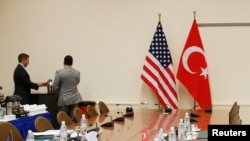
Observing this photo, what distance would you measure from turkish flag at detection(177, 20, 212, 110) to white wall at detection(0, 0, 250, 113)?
20 centimetres

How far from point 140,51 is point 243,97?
78.6 inches

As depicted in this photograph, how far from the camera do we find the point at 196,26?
24.2 ft

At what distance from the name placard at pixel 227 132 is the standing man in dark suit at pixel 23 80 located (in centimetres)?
547

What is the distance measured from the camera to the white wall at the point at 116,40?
24.5 ft

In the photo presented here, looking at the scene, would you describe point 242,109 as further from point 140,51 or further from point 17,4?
point 17,4

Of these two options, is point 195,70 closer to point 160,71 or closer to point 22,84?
point 160,71

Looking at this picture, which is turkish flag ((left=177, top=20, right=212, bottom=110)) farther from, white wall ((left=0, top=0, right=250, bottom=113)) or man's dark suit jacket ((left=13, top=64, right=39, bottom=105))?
man's dark suit jacket ((left=13, top=64, right=39, bottom=105))

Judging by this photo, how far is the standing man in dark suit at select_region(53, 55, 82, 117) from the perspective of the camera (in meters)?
6.95

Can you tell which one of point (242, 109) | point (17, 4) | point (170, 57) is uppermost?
point (17, 4)

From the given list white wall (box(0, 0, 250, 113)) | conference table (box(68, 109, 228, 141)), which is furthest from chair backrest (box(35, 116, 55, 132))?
white wall (box(0, 0, 250, 113))

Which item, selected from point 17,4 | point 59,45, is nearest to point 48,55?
point 59,45

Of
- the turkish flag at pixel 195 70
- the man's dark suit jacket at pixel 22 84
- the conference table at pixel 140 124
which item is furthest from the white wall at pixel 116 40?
the conference table at pixel 140 124

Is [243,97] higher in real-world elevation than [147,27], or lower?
lower

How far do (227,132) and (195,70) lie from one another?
5670 millimetres
